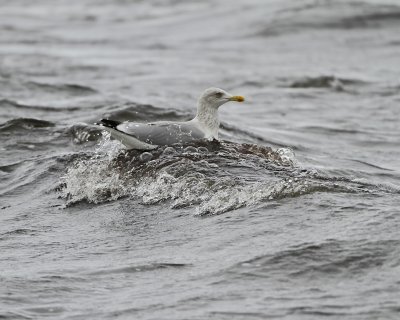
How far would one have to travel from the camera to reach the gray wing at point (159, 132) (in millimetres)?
9891

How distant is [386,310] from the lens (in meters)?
6.31

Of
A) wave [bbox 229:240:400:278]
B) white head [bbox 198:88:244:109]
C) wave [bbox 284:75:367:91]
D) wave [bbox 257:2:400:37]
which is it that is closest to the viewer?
wave [bbox 229:240:400:278]

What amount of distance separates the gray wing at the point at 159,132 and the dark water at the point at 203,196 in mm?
141

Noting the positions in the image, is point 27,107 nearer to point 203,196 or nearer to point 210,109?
point 210,109

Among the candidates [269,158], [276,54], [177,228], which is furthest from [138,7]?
[177,228]

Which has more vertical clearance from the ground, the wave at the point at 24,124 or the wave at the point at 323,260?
the wave at the point at 24,124

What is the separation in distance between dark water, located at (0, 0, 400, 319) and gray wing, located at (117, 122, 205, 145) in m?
0.14

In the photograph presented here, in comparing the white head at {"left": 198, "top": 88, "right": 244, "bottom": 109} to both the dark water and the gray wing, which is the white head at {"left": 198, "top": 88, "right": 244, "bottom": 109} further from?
the gray wing

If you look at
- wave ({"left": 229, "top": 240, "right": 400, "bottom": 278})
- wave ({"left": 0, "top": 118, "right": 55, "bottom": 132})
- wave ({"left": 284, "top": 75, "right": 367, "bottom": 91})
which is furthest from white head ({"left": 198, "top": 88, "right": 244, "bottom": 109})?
wave ({"left": 284, "top": 75, "right": 367, "bottom": 91})

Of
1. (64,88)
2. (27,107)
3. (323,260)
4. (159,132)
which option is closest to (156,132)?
(159,132)

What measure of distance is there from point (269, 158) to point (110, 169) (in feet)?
5.54

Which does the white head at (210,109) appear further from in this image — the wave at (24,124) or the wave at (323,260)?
the wave at (323,260)

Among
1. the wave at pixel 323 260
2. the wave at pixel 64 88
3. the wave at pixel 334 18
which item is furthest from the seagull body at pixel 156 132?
the wave at pixel 334 18

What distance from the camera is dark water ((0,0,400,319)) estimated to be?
682 cm
